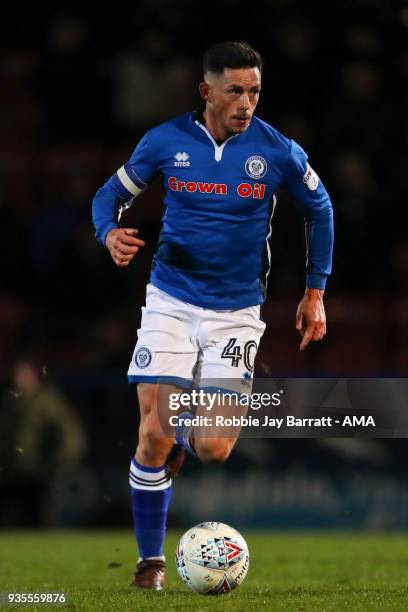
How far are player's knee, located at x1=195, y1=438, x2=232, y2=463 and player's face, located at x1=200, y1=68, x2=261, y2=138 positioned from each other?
1386 millimetres

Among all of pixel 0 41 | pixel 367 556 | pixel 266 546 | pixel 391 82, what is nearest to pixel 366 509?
pixel 266 546

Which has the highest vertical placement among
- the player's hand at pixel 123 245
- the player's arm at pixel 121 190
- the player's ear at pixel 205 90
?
the player's ear at pixel 205 90

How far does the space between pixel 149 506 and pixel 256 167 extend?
1608mm

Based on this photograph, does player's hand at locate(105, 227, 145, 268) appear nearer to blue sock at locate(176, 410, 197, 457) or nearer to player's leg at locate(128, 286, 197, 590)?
player's leg at locate(128, 286, 197, 590)

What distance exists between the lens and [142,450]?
6020mm

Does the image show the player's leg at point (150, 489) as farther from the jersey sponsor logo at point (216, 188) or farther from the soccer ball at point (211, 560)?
the jersey sponsor logo at point (216, 188)

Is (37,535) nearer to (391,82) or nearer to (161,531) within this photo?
(161,531)

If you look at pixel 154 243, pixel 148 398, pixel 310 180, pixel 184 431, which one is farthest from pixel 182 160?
pixel 154 243

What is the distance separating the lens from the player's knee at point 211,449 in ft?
19.1

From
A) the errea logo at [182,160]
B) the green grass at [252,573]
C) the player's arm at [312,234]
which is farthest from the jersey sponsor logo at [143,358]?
the green grass at [252,573]

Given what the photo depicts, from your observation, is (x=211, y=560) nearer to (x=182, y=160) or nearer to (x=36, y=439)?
(x=182, y=160)

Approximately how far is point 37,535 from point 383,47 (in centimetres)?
621

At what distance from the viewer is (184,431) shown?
5.97 m

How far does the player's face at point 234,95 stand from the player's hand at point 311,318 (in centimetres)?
86
